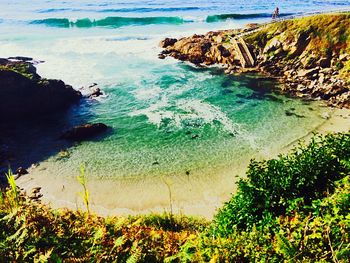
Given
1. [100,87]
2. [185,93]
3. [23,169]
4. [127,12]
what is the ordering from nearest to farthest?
[23,169], [185,93], [100,87], [127,12]

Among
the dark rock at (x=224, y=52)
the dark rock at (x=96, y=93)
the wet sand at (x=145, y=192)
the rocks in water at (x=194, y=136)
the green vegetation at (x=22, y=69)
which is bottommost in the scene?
the wet sand at (x=145, y=192)

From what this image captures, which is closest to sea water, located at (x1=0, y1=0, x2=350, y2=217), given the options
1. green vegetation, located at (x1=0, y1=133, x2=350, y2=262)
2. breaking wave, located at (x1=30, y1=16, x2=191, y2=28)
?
green vegetation, located at (x1=0, y1=133, x2=350, y2=262)

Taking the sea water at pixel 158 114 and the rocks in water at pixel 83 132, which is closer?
the sea water at pixel 158 114

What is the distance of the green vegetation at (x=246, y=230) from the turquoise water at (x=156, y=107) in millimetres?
11719

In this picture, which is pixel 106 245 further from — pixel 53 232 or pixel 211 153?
pixel 211 153

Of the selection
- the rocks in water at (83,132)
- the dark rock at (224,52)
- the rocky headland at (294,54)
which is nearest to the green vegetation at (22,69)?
the rocks in water at (83,132)

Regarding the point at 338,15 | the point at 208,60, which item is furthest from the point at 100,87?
the point at 338,15

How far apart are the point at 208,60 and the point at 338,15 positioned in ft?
57.3

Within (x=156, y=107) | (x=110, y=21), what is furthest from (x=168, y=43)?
(x=110, y=21)

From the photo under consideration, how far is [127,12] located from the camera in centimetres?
9419

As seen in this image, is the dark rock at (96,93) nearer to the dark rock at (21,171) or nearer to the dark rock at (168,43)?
the dark rock at (21,171)

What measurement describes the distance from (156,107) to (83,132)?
8485mm

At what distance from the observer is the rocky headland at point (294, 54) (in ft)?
115

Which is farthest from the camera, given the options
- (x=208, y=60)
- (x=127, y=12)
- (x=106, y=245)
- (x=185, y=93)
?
(x=127, y=12)
